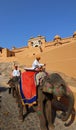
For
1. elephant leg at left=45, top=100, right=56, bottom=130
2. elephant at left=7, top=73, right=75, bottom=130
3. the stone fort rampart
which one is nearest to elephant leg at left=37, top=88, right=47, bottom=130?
elephant at left=7, top=73, right=75, bottom=130

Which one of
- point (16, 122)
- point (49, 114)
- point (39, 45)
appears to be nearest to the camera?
point (49, 114)

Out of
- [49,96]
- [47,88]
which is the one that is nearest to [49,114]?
[49,96]

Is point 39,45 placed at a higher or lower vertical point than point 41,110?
higher

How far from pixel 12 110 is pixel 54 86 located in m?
2.29

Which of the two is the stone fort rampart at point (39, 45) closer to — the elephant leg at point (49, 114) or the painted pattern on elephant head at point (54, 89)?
the elephant leg at point (49, 114)

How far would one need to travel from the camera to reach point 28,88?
6.12 meters

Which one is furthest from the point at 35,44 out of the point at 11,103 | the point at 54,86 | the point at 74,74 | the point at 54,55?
the point at 54,86

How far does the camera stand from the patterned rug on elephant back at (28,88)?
6.03 metres

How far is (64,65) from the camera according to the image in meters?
21.8

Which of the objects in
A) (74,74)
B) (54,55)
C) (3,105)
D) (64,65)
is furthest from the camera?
(54,55)

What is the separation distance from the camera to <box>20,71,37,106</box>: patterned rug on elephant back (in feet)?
19.8

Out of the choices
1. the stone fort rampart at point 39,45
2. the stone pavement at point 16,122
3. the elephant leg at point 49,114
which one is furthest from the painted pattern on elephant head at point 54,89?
the stone fort rampart at point 39,45

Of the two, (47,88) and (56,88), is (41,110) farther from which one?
(56,88)

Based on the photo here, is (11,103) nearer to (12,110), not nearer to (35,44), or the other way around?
(12,110)
